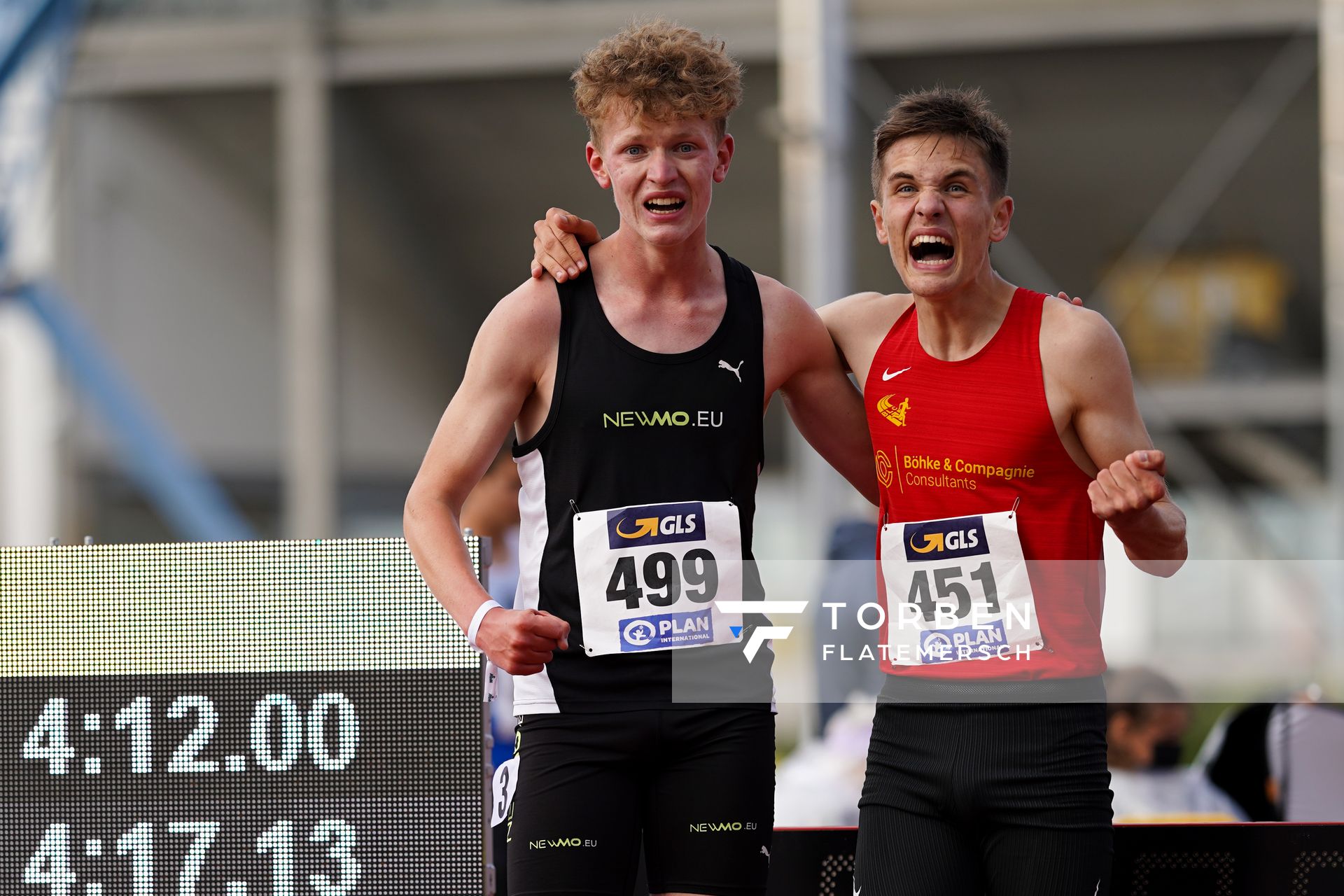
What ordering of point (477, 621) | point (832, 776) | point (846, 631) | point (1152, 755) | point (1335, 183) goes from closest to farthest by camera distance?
point (477, 621), point (846, 631), point (832, 776), point (1152, 755), point (1335, 183)

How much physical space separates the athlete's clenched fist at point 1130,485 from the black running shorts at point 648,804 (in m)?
0.72

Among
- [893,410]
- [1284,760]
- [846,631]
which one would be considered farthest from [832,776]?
[893,410]

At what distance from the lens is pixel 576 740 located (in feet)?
9.04

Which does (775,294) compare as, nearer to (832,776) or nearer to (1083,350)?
(1083,350)

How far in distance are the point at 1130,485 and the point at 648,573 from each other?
838 millimetres

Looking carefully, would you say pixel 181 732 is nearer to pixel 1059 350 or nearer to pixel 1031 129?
pixel 1059 350

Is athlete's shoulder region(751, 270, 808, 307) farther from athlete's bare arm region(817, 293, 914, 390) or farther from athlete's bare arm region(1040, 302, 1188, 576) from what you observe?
athlete's bare arm region(1040, 302, 1188, 576)

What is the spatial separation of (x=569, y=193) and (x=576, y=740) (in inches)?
579

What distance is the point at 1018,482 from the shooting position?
8.98 feet

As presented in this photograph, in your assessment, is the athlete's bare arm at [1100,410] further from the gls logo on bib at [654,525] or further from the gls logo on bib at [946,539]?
the gls logo on bib at [654,525]

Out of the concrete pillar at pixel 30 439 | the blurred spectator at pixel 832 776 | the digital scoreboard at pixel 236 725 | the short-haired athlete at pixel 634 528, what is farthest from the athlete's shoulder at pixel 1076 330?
the concrete pillar at pixel 30 439

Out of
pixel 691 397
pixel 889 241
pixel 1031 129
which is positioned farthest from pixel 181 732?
pixel 1031 129

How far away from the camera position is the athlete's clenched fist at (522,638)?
2.54m

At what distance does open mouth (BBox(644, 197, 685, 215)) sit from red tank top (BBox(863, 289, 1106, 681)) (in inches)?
22.0
